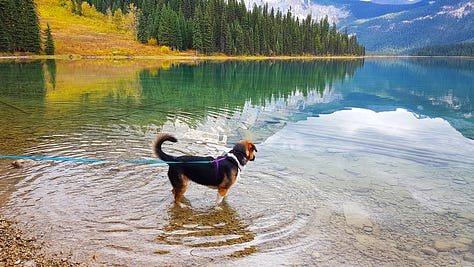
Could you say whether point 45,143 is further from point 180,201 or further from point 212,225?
point 212,225

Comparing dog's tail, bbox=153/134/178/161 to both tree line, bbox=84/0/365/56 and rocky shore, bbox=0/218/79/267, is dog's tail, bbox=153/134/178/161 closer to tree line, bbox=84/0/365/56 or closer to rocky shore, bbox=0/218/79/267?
rocky shore, bbox=0/218/79/267

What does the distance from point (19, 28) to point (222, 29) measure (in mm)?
70064

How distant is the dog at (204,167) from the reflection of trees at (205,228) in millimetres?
492

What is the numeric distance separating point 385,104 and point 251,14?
131539 mm

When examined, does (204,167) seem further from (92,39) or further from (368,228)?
(92,39)

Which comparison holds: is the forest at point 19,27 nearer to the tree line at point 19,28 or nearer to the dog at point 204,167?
the tree line at point 19,28

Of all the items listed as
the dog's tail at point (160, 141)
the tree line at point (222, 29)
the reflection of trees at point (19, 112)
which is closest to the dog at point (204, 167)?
the dog's tail at point (160, 141)

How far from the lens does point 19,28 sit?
83188mm

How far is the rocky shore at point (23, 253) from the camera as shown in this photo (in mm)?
5531

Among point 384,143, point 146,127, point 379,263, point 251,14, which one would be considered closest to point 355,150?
point 384,143

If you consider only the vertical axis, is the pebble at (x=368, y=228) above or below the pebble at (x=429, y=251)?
above

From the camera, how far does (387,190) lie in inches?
402

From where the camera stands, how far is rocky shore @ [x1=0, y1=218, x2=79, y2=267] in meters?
5.53

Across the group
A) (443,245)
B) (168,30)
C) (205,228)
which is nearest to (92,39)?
(168,30)
